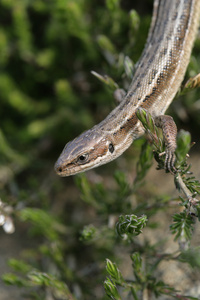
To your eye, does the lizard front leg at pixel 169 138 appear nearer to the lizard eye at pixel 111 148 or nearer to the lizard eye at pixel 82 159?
the lizard eye at pixel 111 148

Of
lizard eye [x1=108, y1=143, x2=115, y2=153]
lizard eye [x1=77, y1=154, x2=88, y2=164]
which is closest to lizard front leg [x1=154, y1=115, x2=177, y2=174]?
lizard eye [x1=108, y1=143, x2=115, y2=153]

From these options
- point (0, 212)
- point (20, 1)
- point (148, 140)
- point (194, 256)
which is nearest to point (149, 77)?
point (148, 140)

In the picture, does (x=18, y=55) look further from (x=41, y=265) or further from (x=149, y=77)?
(x=41, y=265)

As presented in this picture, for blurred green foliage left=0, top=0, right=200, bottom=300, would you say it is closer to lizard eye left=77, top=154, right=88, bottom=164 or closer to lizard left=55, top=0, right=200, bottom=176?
lizard left=55, top=0, right=200, bottom=176

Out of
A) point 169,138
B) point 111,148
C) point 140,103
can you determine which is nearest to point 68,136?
point 111,148

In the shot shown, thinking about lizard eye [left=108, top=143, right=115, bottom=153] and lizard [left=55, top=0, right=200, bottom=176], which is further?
lizard eye [left=108, top=143, right=115, bottom=153]

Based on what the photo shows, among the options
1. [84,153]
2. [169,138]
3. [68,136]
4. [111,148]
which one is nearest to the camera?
[169,138]

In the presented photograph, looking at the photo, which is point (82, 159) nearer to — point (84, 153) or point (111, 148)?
point (84, 153)

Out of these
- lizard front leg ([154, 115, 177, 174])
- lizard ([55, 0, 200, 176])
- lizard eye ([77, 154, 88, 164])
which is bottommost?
lizard front leg ([154, 115, 177, 174])
